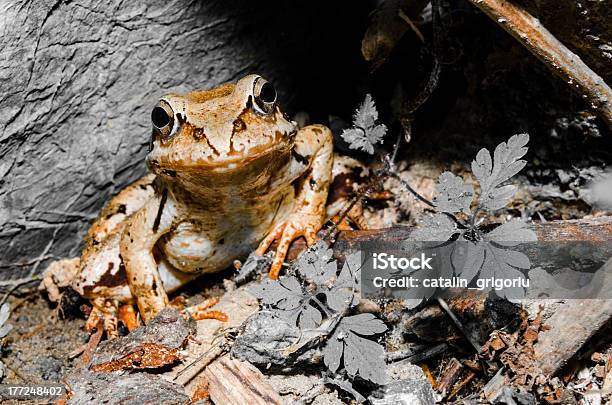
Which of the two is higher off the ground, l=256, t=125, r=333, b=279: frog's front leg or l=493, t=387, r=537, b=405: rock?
l=256, t=125, r=333, b=279: frog's front leg

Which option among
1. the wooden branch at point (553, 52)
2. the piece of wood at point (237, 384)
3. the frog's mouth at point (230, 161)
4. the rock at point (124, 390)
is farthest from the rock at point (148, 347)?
the wooden branch at point (553, 52)

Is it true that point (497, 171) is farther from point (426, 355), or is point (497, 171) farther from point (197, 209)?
point (197, 209)

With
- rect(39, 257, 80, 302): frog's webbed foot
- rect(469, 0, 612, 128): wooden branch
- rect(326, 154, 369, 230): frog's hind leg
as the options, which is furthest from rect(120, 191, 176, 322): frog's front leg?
rect(469, 0, 612, 128): wooden branch

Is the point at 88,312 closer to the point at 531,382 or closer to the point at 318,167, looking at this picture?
the point at 318,167

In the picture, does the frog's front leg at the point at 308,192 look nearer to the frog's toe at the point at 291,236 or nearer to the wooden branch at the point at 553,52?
the frog's toe at the point at 291,236

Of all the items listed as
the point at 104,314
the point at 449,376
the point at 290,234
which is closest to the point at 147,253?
the point at 104,314

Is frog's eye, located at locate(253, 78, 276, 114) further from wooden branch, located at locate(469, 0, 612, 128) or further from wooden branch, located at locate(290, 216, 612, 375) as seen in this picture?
wooden branch, located at locate(290, 216, 612, 375)
